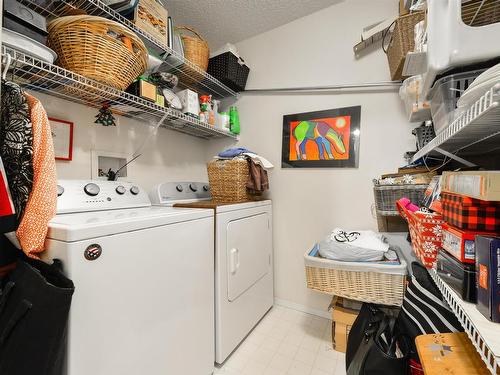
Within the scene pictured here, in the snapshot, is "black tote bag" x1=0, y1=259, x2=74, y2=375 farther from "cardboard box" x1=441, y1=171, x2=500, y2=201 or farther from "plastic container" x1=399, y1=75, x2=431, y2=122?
"plastic container" x1=399, y1=75, x2=431, y2=122

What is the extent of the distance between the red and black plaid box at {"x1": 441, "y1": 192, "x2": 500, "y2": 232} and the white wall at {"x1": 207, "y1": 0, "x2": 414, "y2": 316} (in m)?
1.19

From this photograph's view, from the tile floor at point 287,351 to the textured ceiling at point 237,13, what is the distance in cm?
253

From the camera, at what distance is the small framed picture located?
1324 mm

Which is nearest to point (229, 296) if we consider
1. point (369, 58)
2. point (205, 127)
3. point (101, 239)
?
point (101, 239)

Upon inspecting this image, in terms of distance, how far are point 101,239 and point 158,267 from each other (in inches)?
11.0

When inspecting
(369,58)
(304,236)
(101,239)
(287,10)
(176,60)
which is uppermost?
(287,10)

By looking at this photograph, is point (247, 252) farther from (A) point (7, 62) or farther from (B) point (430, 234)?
(A) point (7, 62)

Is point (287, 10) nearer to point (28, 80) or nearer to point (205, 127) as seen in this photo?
point (205, 127)

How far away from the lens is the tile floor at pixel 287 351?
1394mm

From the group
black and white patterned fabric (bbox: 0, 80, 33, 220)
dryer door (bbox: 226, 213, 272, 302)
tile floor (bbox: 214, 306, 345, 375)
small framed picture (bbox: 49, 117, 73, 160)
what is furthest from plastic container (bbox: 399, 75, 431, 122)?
small framed picture (bbox: 49, 117, 73, 160)

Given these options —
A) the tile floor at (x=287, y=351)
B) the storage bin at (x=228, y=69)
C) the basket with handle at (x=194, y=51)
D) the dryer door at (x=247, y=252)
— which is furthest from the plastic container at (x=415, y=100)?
the tile floor at (x=287, y=351)

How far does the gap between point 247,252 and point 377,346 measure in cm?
90

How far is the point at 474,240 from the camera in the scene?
59 cm

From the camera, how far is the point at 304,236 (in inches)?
79.4
